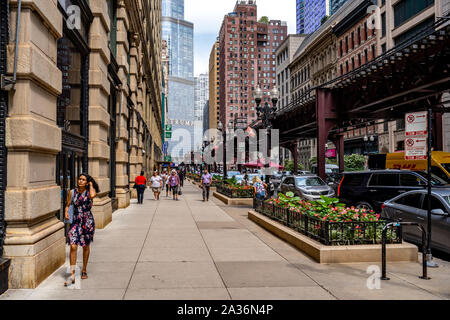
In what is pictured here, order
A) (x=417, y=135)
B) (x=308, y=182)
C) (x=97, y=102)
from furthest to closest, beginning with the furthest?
(x=308, y=182), (x=97, y=102), (x=417, y=135)

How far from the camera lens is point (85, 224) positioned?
23.2 ft

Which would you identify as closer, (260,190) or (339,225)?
(339,225)

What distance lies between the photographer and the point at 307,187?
22094mm

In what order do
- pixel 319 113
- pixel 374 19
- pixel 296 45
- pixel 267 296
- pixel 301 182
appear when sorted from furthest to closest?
pixel 296 45 → pixel 374 19 → pixel 319 113 → pixel 301 182 → pixel 267 296

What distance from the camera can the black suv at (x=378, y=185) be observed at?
15.6 m

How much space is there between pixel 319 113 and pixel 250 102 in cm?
14085

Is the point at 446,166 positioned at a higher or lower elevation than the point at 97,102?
lower

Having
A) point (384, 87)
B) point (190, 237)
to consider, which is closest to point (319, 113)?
point (384, 87)

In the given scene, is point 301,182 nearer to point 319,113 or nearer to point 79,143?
point 319,113

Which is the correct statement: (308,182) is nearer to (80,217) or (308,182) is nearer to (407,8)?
(80,217)

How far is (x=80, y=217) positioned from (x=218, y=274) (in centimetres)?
263

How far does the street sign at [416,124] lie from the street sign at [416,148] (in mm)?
106

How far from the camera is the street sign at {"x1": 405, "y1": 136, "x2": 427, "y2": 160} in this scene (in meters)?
8.27

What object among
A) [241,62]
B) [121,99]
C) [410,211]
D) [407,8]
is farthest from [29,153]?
[241,62]
